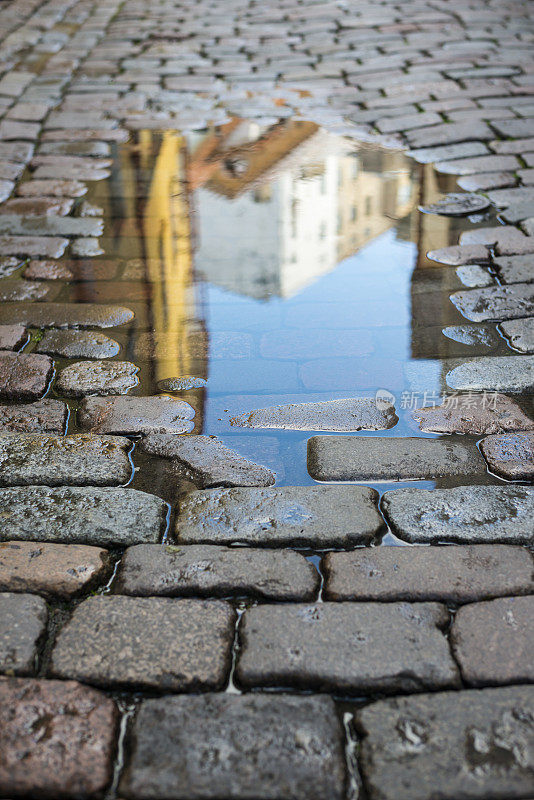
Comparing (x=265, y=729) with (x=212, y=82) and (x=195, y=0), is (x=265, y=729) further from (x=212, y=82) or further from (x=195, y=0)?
(x=195, y=0)

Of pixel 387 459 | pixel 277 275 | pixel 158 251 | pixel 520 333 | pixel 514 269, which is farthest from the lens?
pixel 158 251

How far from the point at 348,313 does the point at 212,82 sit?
3.94 metres

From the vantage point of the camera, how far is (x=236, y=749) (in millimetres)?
1421

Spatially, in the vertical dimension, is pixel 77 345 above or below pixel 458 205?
below

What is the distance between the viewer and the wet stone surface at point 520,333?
290 cm

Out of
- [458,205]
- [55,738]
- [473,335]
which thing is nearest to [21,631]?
[55,738]

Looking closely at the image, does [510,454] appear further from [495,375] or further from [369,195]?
[369,195]

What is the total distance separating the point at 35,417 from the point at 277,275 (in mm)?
1506

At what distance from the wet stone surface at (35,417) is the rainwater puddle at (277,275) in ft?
0.95

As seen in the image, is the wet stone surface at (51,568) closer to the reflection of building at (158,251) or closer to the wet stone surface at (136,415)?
the wet stone surface at (136,415)

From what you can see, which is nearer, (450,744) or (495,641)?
(450,744)

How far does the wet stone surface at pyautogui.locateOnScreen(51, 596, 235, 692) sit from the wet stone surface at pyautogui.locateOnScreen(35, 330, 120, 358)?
1.39 meters

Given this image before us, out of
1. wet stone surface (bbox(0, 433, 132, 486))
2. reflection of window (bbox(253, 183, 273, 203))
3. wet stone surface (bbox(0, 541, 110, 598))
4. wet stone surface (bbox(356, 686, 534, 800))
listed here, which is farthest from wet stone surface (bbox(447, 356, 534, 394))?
reflection of window (bbox(253, 183, 273, 203))

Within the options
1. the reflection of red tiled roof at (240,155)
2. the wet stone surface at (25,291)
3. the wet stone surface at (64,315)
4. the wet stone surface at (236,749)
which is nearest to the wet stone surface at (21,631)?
the wet stone surface at (236,749)
